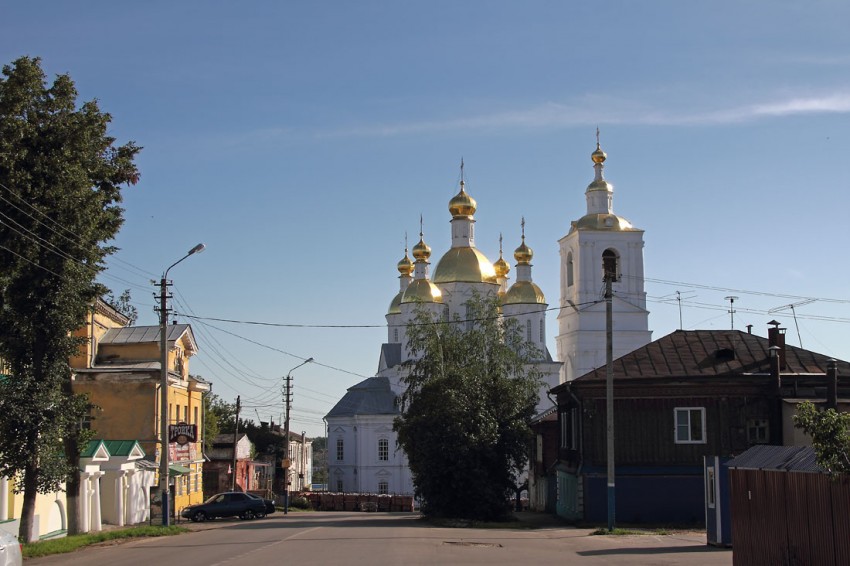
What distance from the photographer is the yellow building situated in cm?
4194

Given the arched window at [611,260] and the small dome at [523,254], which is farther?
the small dome at [523,254]

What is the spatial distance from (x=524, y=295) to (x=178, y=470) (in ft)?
142

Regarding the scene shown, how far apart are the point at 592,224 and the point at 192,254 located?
52.6 meters

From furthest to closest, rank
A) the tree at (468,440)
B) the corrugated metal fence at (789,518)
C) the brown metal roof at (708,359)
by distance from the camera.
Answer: the tree at (468,440)
the brown metal roof at (708,359)
the corrugated metal fence at (789,518)

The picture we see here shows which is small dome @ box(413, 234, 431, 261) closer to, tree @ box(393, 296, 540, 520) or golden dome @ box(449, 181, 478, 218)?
golden dome @ box(449, 181, 478, 218)

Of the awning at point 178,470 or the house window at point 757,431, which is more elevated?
the house window at point 757,431

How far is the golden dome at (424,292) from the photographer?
80.7 metres

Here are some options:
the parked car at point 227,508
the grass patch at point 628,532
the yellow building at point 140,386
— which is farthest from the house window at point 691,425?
the parked car at point 227,508

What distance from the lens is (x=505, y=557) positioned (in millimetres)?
22203

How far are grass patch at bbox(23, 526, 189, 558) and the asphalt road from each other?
0.51 metres

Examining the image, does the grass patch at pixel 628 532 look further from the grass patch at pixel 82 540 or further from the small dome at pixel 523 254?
the small dome at pixel 523 254

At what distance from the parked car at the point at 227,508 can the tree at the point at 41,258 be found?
14.8m

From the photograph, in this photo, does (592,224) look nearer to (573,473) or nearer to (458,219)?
(458,219)

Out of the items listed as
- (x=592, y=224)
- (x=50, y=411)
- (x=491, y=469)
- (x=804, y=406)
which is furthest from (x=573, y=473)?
(x=592, y=224)
